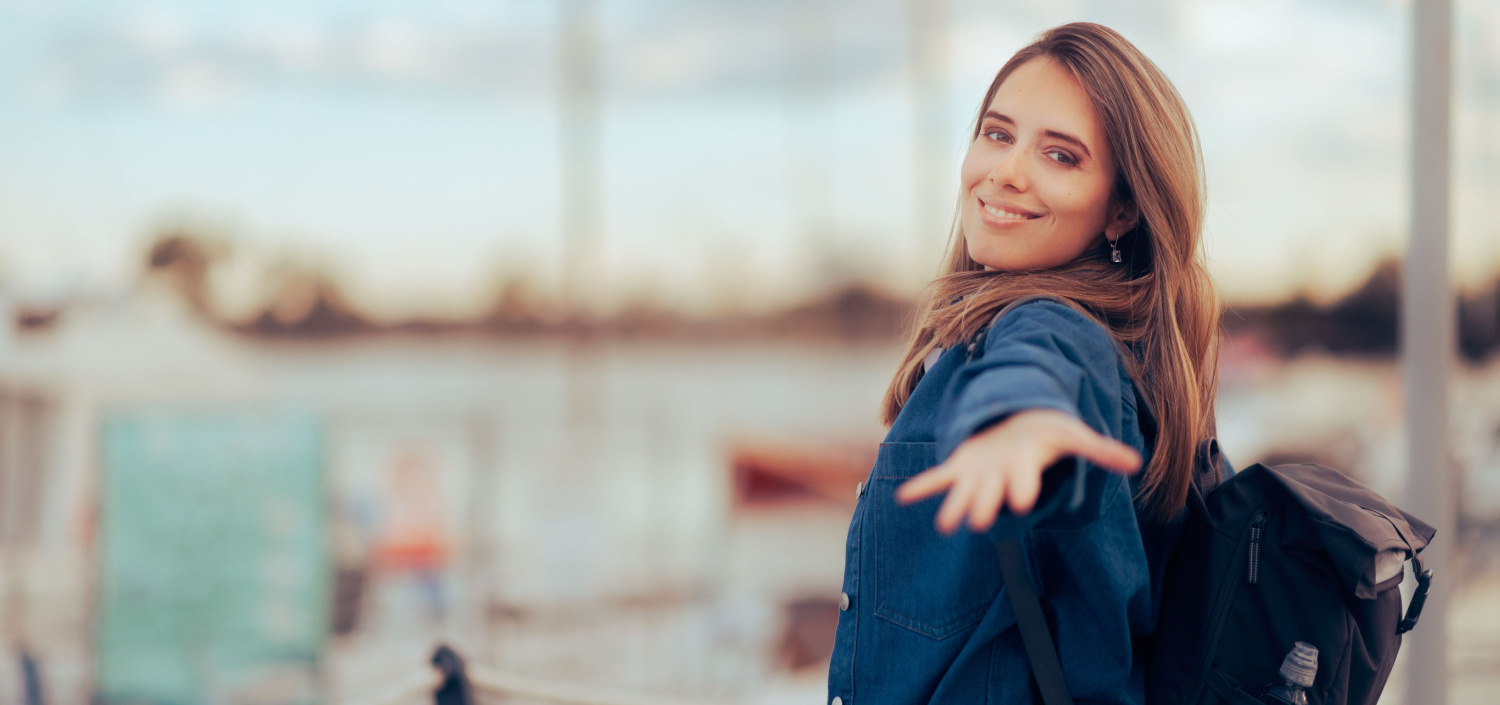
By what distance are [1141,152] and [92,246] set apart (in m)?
5.10

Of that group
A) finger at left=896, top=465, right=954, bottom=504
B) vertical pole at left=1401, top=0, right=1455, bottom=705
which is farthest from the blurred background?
finger at left=896, top=465, right=954, bottom=504

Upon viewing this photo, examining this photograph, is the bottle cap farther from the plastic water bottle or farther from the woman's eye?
the woman's eye

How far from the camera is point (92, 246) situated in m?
4.74

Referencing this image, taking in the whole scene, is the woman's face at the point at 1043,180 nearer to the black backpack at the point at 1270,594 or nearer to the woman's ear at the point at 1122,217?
the woman's ear at the point at 1122,217

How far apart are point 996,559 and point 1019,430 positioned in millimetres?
270

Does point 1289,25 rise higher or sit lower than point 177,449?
higher

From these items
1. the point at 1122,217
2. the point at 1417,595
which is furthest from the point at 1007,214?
the point at 1417,595

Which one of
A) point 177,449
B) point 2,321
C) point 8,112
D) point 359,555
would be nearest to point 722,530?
point 359,555

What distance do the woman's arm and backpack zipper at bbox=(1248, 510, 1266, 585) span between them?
8.6 inches

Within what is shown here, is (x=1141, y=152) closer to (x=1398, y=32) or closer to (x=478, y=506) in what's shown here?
(x=478, y=506)

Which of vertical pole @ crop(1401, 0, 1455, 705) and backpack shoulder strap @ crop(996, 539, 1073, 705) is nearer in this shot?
backpack shoulder strap @ crop(996, 539, 1073, 705)

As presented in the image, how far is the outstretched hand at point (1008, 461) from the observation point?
664 millimetres

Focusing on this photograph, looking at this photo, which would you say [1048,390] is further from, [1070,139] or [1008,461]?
[1070,139]

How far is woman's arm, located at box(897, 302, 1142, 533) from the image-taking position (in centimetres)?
67
